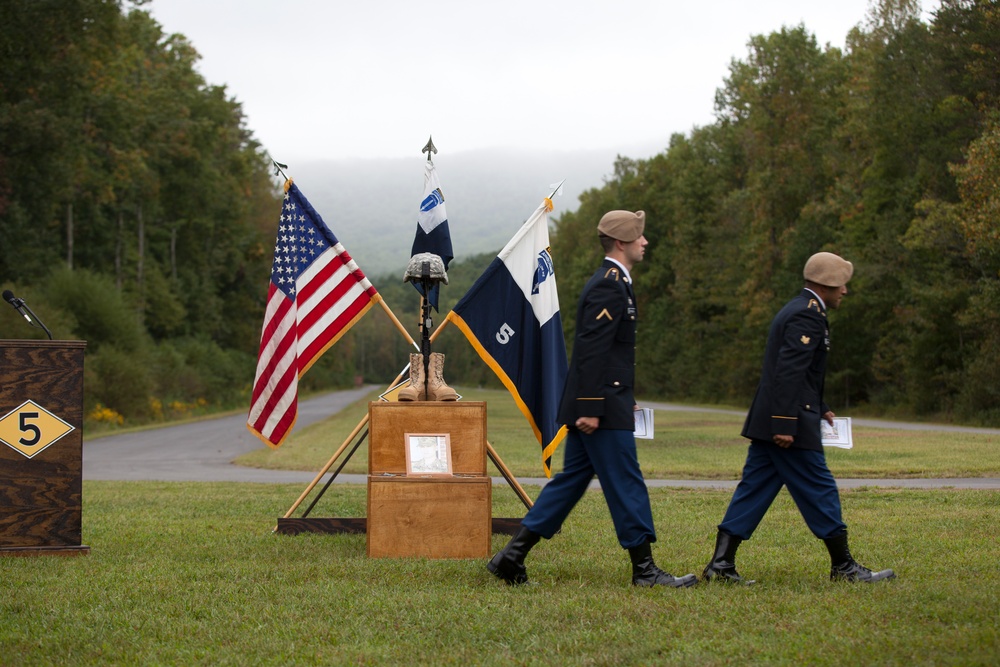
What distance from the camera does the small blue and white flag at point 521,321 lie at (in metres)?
9.28

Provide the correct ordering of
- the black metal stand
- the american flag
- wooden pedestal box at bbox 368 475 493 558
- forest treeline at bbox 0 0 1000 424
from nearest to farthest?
wooden pedestal box at bbox 368 475 493 558 → the black metal stand → the american flag → forest treeline at bbox 0 0 1000 424

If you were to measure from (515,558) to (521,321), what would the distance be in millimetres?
2943

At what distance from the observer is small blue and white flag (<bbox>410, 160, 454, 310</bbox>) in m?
9.48

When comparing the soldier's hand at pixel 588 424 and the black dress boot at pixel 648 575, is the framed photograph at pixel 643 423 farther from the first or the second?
the black dress boot at pixel 648 575

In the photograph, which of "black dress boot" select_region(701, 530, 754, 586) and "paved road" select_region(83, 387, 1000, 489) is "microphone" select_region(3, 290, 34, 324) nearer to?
"black dress boot" select_region(701, 530, 754, 586)

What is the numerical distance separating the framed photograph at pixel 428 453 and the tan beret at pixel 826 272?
3020mm

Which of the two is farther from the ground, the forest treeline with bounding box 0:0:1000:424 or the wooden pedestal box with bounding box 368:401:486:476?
the forest treeline with bounding box 0:0:1000:424

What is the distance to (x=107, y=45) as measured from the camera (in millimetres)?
37000

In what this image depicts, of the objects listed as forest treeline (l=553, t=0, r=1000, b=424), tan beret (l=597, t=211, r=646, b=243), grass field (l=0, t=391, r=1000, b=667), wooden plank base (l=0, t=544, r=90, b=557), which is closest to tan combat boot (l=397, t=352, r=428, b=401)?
grass field (l=0, t=391, r=1000, b=667)

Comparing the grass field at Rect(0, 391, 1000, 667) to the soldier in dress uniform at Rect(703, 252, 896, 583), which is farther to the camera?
the soldier in dress uniform at Rect(703, 252, 896, 583)

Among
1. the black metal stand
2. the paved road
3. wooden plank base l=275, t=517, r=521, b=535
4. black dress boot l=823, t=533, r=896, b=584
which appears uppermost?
the black metal stand

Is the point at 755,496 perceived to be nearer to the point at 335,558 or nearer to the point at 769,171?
the point at 335,558

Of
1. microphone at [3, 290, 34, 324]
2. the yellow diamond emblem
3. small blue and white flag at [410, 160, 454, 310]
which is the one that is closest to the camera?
microphone at [3, 290, 34, 324]

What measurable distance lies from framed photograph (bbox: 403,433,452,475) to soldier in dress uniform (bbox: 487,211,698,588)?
1.47m
